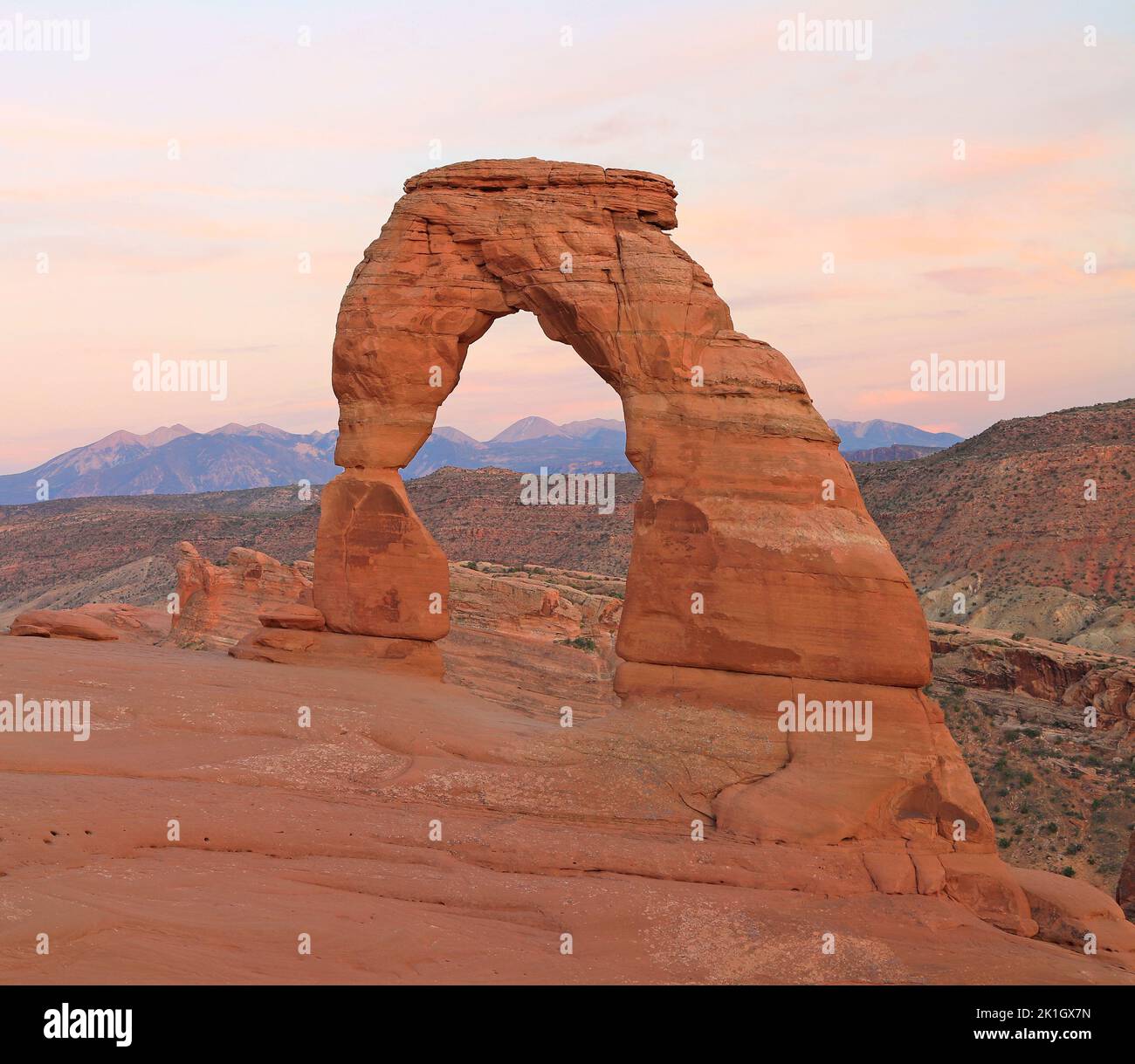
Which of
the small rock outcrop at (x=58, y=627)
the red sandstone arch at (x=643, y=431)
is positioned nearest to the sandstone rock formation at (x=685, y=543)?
the red sandstone arch at (x=643, y=431)

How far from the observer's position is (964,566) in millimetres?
52281

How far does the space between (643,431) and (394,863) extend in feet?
24.7

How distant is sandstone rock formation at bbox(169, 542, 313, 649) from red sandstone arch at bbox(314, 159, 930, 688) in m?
10.8

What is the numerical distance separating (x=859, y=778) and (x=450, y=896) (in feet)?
18.9

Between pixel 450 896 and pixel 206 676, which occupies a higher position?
pixel 206 676

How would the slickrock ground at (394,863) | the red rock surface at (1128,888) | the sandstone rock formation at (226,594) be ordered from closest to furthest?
1. the slickrock ground at (394,863)
2. the red rock surface at (1128,888)
3. the sandstone rock formation at (226,594)

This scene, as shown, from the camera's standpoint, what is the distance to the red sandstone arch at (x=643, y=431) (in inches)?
615

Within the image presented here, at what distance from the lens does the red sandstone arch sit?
15617 mm

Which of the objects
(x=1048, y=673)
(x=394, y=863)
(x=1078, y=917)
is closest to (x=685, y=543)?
(x=394, y=863)

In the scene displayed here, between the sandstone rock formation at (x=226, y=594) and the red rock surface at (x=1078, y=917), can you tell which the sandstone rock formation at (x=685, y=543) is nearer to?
the red rock surface at (x=1078, y=917)

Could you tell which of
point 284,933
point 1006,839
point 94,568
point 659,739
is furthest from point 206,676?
point 94,568

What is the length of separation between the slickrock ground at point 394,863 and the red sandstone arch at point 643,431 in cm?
200

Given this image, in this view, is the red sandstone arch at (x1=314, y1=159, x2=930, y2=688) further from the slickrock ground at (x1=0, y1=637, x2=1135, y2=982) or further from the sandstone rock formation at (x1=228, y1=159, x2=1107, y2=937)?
the slickrock ground at (x1=0, y1=637, x2=1135, y2=982)
